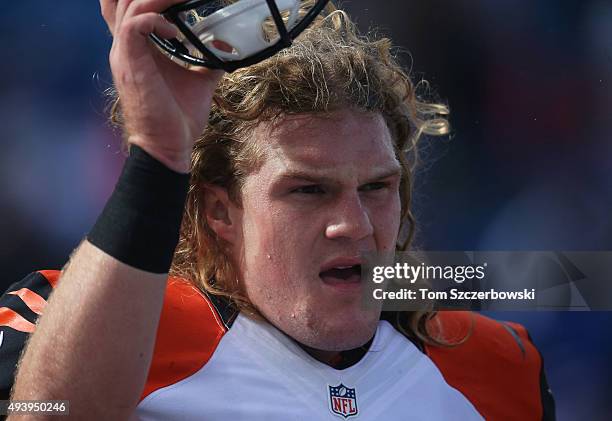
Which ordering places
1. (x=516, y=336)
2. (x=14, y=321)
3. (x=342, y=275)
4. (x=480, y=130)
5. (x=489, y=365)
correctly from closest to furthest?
(x=14, y=321) < (x=342, y=275) < (x=489, y=365) < (x=516, y=336) < (x=480, y=130)

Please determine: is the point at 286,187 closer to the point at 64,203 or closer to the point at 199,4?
the point at 199,4

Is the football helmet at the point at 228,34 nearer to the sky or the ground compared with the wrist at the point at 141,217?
nearer to the sky

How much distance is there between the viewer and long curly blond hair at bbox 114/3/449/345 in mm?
1423

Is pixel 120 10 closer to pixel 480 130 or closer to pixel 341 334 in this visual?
pixel 341 334

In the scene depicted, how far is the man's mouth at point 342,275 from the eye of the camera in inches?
54.3

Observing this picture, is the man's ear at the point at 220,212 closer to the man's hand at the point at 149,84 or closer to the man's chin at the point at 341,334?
the man's chin at the point at 341,334

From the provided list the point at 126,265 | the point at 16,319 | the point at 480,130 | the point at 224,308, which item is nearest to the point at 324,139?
the point at 224,308

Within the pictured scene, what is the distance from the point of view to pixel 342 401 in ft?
4.52

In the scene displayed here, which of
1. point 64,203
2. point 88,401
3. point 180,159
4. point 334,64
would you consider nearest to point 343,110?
point 334,64

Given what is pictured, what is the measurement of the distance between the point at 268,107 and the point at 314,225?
9.0 inches

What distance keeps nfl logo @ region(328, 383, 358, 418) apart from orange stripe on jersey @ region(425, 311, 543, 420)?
8.8 inches

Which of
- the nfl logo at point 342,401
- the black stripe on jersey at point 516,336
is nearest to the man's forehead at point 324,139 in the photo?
the nfl logo at point 342,401

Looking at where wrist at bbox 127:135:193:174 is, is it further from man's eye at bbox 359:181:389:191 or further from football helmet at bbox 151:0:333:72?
man's eye at bbox 359:181:389:191

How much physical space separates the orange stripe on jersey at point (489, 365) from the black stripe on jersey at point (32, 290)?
71 cm
